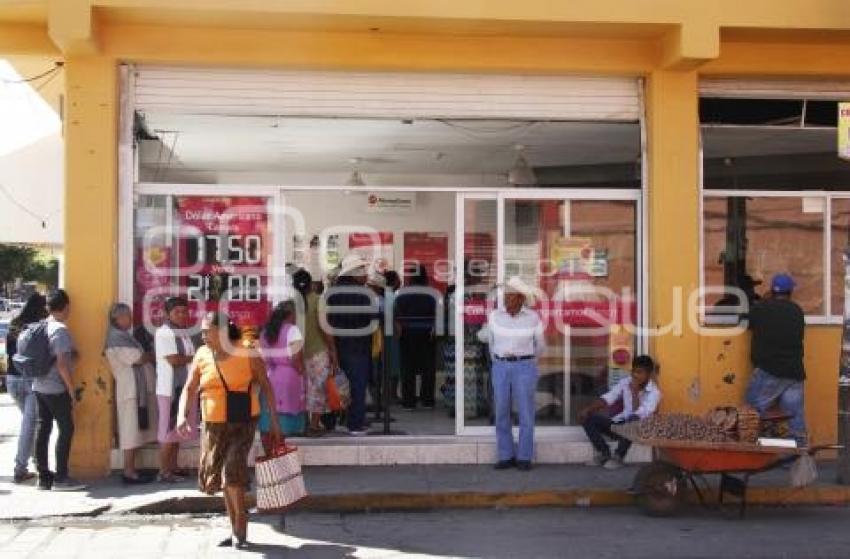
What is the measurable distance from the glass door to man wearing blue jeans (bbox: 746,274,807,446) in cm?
126

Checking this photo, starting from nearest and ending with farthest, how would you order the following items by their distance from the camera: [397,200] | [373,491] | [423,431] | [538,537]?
[538,537]
[373,491]
[423,431]
[397,200]

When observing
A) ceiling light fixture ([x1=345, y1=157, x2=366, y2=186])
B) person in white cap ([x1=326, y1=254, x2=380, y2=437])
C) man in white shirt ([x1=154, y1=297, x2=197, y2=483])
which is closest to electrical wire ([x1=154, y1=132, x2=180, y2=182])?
man in white shirt ([x1=154, y1=297, x2=197, y2=483])

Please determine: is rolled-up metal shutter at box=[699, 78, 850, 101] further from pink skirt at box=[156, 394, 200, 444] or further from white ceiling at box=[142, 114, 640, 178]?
pink skirt at box=[156, 394, 200, 444]

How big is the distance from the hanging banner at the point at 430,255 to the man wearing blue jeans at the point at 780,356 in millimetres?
5427

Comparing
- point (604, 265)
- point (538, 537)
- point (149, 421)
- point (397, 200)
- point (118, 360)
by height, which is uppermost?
point (397, 200)

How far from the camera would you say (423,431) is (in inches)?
432

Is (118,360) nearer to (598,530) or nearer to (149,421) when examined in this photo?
(149,421)

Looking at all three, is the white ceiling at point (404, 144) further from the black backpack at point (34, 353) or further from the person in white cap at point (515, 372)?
the black backpack at point (34, 353)

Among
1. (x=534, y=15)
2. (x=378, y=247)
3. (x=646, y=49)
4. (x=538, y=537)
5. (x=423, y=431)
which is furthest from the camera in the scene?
(x=378, y=247)

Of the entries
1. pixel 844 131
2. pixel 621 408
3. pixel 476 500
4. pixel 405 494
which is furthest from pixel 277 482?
pixel 844 131

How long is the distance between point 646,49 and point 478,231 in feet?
7.90

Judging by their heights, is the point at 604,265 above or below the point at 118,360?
above

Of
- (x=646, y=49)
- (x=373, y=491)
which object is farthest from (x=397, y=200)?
(x=373, y=491)

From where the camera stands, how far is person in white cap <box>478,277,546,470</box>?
9797 millimetres
